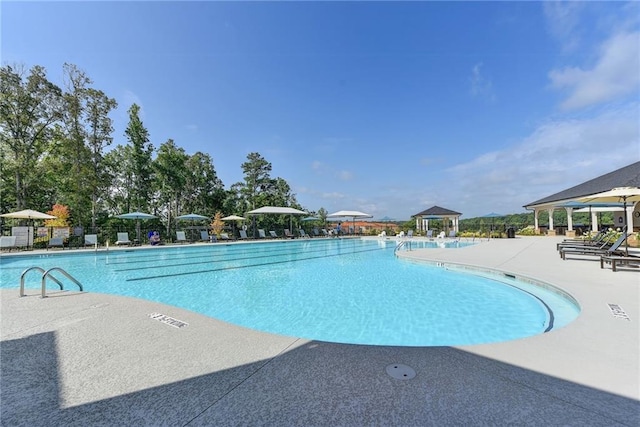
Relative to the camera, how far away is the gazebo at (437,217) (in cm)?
2388

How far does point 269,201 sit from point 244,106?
1004cm

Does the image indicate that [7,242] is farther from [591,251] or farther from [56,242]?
[591,251]

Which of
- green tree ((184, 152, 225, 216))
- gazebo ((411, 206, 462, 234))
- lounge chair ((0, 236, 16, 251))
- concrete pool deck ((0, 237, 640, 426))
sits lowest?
concrete pool deck ((0, 237, 640, 426))

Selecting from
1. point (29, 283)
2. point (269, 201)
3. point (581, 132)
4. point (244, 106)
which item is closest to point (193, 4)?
point (244, 106)

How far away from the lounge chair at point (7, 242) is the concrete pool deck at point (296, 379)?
14.3 metres

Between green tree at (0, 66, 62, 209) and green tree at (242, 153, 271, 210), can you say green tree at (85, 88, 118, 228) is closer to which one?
green tree at (0, 66, 62, 209)

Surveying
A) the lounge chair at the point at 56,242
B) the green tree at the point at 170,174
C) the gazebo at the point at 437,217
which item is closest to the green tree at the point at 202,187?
the green tree at the point at 170,174

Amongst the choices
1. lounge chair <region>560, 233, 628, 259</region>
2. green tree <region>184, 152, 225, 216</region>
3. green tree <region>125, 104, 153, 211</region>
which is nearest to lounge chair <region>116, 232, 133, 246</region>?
green tree <region>125, 104, 153, 211</region>

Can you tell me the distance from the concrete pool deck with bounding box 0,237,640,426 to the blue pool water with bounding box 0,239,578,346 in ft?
4.74

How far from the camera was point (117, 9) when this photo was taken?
895 cm

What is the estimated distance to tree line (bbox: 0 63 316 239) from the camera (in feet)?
48.9

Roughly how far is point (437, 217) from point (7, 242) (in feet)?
90.9

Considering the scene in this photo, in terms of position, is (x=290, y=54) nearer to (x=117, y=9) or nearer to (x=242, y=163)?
(x=117, y=9)

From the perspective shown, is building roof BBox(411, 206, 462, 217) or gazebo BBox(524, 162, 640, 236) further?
building roof BBox(411, 206, 462, 217)
